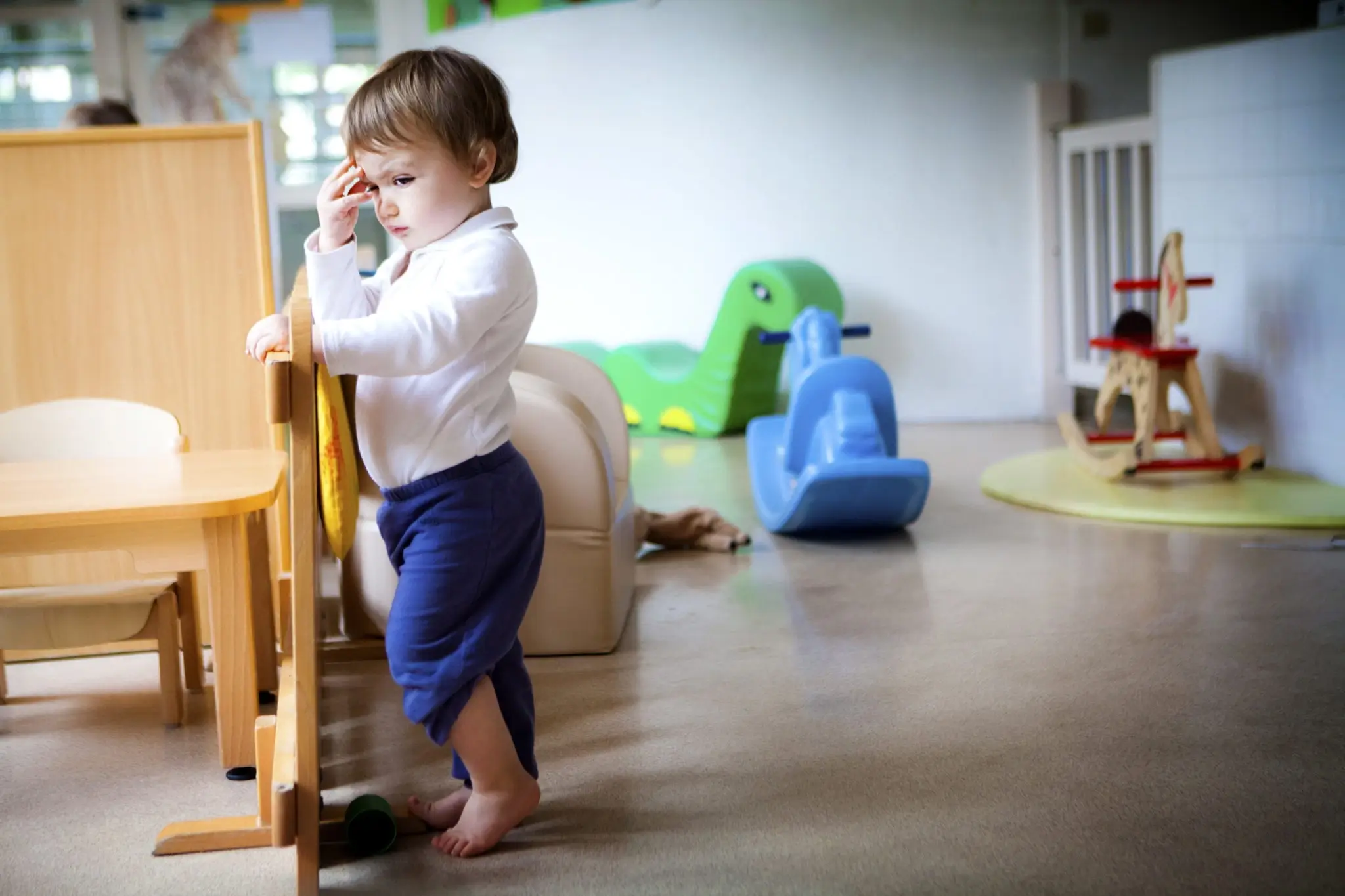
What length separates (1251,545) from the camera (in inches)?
130

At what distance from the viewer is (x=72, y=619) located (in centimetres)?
228

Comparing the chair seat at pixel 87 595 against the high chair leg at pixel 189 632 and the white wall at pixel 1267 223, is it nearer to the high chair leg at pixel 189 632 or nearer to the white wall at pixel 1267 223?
the high chair leg at pixel 189 632

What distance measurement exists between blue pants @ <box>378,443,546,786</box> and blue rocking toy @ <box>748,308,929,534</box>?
1693mm

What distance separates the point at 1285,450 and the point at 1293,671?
1.96 meters

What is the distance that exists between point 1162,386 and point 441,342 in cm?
308

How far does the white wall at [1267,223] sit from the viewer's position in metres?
3.90

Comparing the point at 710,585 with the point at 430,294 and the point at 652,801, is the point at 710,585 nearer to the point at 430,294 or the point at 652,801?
the point at 652,801

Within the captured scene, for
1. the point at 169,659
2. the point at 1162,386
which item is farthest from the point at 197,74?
the point at 169,659

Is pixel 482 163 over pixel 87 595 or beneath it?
over

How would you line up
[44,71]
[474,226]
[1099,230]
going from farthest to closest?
[44,71] < [1099,230] < [474,226]

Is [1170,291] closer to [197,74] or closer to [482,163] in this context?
[482,163]

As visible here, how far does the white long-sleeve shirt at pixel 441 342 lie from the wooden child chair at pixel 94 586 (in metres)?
0.81

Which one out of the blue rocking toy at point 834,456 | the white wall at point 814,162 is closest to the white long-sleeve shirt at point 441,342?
the blue rocking toy at point 834,456

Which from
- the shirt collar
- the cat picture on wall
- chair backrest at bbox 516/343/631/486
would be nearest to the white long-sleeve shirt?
the shirt collar
